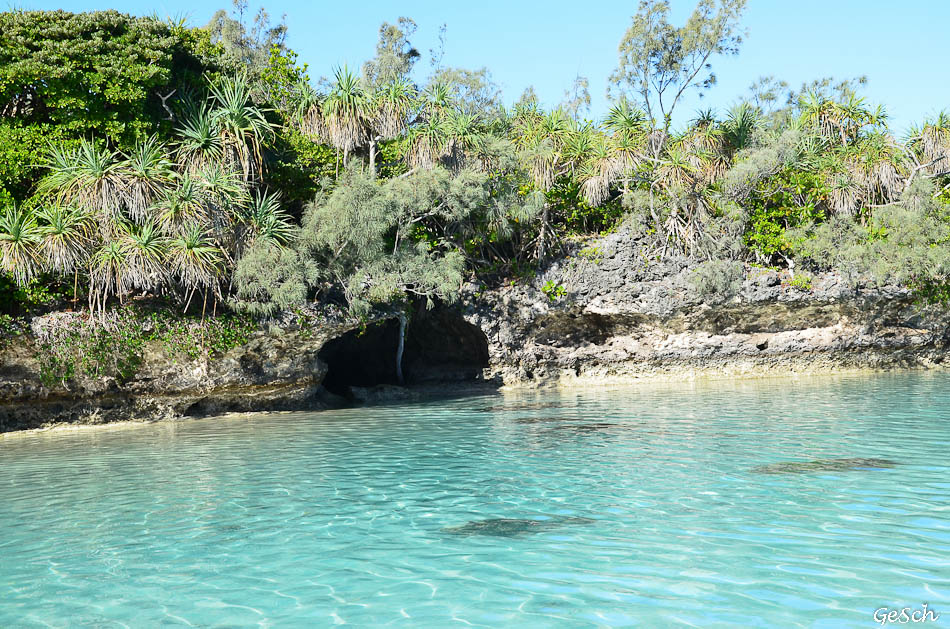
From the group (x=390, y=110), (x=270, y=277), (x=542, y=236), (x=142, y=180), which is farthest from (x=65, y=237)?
(x=542, y=236)

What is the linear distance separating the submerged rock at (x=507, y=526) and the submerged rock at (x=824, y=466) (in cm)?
273

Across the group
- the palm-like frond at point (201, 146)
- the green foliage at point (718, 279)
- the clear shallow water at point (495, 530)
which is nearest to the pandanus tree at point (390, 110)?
the palm-like frond at point (201, 146)

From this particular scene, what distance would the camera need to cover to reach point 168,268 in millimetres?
15633

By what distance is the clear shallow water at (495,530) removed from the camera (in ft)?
14.6

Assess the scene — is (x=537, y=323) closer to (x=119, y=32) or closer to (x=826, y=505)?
(x=119, y=32)

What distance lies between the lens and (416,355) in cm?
2488

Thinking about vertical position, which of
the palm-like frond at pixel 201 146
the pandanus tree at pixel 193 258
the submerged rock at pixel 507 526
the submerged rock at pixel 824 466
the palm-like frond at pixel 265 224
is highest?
the palm-like frond at pixel 201 146

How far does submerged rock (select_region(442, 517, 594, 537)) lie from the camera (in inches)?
236

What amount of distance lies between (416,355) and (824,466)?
59.2ft

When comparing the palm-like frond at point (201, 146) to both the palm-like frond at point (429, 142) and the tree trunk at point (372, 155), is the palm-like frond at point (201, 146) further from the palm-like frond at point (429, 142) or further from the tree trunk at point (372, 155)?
the palm-like frond at point (429, 142)

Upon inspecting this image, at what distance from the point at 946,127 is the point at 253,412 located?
22.8 metres

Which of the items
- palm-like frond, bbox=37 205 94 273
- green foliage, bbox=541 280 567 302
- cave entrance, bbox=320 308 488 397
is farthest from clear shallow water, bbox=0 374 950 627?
cave entrance, bbox=320 308 488 397

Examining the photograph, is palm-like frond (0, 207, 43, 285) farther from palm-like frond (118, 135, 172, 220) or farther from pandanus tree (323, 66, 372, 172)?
pandanus tree (323, 66, 372, 172)

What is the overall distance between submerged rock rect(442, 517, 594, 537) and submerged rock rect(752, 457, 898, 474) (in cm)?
273
